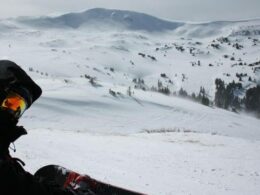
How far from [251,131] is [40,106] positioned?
24.6 meters

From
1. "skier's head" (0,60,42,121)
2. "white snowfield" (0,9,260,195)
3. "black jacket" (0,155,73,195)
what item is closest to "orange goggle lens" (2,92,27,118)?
"skier's head" (0,60,42,121)

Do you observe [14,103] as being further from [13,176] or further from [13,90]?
[13,176]

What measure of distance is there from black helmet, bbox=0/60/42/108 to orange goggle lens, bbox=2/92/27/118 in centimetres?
3

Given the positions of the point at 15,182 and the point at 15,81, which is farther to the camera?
the point at 15,81

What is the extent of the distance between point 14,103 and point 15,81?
12 centimetres

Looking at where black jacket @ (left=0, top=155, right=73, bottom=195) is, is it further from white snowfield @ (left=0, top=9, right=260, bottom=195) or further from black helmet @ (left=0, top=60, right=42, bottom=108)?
white snowfield @ (left=0, top=9, right=260, bottom=195)

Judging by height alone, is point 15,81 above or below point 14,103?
above

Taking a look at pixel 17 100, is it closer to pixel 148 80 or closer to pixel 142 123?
pixel 142 123

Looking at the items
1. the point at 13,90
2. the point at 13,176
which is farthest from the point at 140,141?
the point at 13,176

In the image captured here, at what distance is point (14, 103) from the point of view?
2180 millimetres

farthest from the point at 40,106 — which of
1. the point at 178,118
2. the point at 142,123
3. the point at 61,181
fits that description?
the point at 61,181

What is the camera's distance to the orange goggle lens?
7.07 feet

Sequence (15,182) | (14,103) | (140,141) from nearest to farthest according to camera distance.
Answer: (15,182) → (14,103) → (140,141)

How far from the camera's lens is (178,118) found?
5181cm
